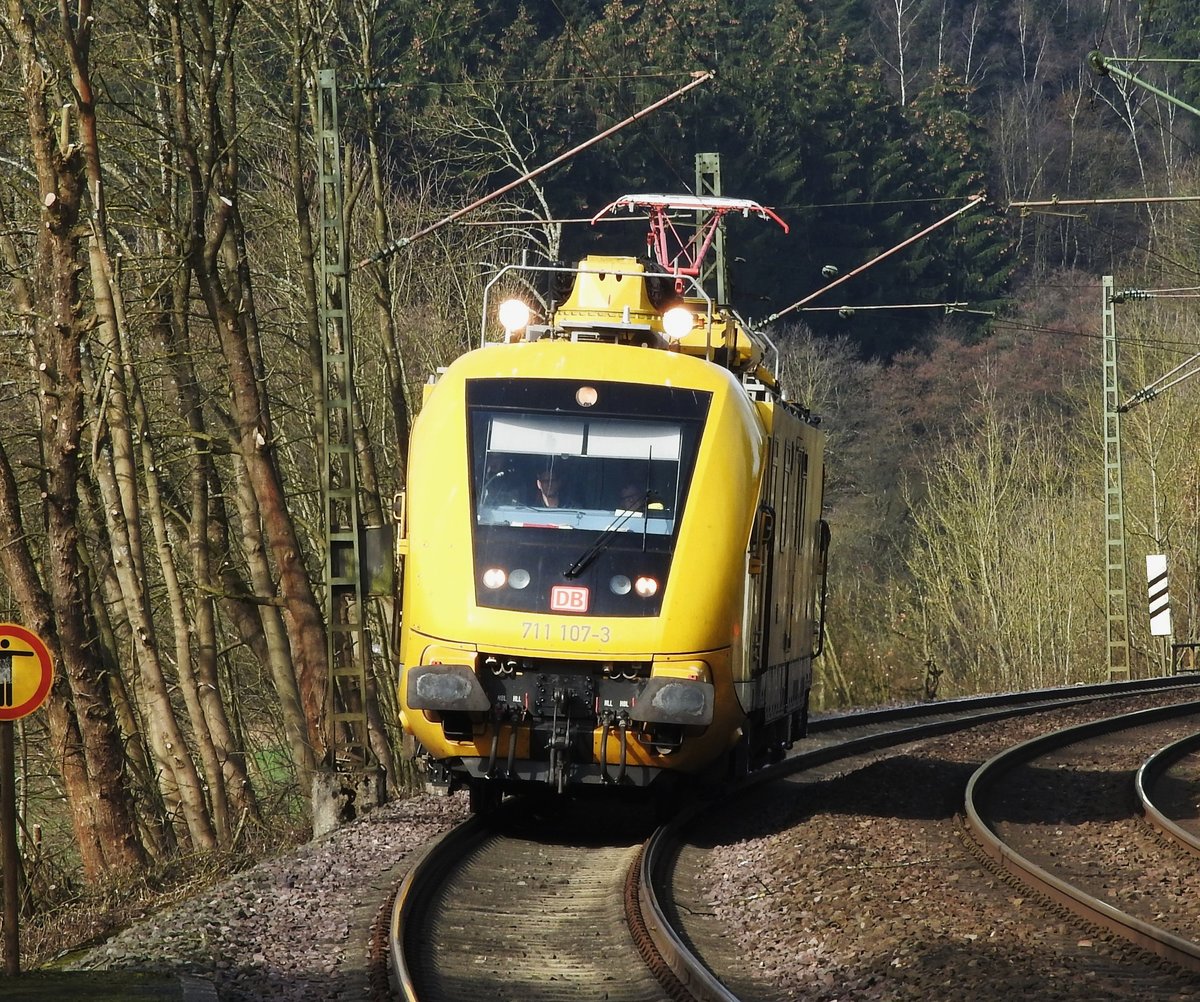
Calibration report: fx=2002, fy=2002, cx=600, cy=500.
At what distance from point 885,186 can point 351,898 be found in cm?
5087

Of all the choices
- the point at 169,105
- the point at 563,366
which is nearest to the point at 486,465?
the point at 563,366

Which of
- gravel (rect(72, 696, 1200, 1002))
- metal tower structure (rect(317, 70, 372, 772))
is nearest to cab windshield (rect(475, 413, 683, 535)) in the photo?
gravel (rect(72, 696, 1200, 1002))

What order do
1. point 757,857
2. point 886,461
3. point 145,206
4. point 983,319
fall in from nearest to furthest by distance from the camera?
point 757,857 → point 145,206 → point 886,461 → point 983,319

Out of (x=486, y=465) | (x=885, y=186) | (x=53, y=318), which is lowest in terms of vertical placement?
(x=486, y=465)

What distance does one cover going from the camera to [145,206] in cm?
2145

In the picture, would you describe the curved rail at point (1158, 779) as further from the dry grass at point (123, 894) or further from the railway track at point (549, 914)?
the dry grass at point (123, 894)

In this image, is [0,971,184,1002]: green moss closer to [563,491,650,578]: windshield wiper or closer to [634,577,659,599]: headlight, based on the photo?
[563,491,650,578]: windshield wiper

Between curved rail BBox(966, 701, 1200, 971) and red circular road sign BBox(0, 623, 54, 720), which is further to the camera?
red circular road sign BBox(0, 623, 54, 720)

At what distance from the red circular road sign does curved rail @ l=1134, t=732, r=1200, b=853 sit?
7635 mm

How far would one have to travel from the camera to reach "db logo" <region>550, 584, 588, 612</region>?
493 inches

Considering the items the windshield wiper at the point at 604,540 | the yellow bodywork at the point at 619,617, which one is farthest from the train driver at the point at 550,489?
the yellow bodywork at the point at 619,617

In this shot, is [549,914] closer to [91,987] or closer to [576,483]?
[91,987]

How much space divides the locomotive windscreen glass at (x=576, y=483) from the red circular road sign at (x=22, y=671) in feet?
10.1

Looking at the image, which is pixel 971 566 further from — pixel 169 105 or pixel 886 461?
pixel 169 105
